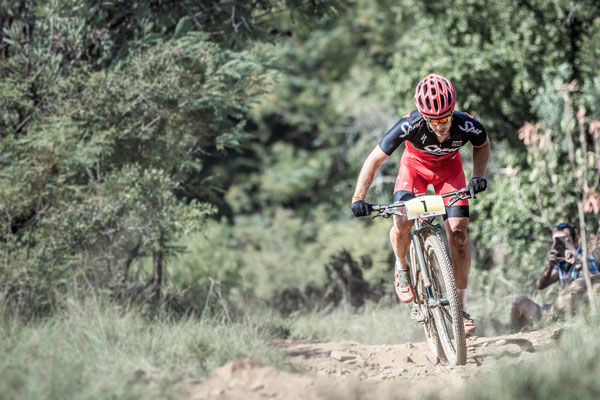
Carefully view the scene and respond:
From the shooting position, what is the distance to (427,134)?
570cm

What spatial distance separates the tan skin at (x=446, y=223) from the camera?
5.66 meters

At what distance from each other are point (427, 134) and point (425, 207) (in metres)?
0.68

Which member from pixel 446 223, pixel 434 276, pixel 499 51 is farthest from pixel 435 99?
pixel 499 51

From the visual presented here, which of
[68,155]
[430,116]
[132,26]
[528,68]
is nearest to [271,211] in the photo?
[528,68]

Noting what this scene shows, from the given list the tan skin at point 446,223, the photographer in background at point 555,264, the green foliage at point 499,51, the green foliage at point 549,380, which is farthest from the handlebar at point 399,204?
the green foliage at point 499,51

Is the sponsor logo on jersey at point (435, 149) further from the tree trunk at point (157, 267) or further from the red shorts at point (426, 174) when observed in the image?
the tree trunk at point (157, 267)

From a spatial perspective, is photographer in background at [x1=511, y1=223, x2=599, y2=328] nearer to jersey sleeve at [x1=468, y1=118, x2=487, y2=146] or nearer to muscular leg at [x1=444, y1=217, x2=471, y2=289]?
muscular leg at [x1=444, y1=217, x2=471, y2=289]

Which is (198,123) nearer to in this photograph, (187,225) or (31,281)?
(187,225)

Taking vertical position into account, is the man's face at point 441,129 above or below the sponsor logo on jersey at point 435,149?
above

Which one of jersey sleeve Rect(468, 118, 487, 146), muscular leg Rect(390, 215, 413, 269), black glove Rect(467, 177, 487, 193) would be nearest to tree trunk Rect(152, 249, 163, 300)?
muscular leg Rect(390, 215, 413, 269)

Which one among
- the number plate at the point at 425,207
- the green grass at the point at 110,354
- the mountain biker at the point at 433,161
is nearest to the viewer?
the green grass at the point at 110,354

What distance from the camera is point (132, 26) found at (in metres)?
9.15

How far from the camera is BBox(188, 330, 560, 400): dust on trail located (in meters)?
4.26

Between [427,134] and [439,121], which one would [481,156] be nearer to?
[427,134]
